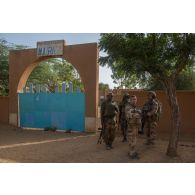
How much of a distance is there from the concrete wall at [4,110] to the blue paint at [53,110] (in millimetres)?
1292

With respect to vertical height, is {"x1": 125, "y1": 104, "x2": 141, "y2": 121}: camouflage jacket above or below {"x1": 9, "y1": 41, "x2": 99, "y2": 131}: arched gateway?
below

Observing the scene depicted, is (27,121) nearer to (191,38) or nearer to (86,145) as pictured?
(86,145)

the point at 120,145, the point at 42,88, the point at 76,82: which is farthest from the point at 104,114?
the point at 76,82

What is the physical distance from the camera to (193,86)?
67.9ft

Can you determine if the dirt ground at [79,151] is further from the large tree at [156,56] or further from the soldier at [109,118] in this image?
the large tree at [156,56]

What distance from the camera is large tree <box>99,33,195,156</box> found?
8.13 m

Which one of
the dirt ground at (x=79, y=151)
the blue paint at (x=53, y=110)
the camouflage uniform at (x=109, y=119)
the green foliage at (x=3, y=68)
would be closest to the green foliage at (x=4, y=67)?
the green foliage at (x=3, y=68)

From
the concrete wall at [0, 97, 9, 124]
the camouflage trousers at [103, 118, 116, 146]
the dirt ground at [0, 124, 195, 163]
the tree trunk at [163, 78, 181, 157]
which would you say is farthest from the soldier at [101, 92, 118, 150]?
the concrete wall at [0, 97, 9, 124]

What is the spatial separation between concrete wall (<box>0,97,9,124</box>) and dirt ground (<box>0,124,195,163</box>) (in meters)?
5.04

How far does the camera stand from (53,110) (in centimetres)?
1489

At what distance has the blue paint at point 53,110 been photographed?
14086 millimetres

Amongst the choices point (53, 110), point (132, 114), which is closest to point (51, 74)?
point (53, 110)

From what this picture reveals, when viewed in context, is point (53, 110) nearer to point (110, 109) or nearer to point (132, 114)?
point (110, 109)

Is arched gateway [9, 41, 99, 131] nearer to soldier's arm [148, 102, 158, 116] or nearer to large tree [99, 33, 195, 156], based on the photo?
large tree [99, 33, 195, 156]
